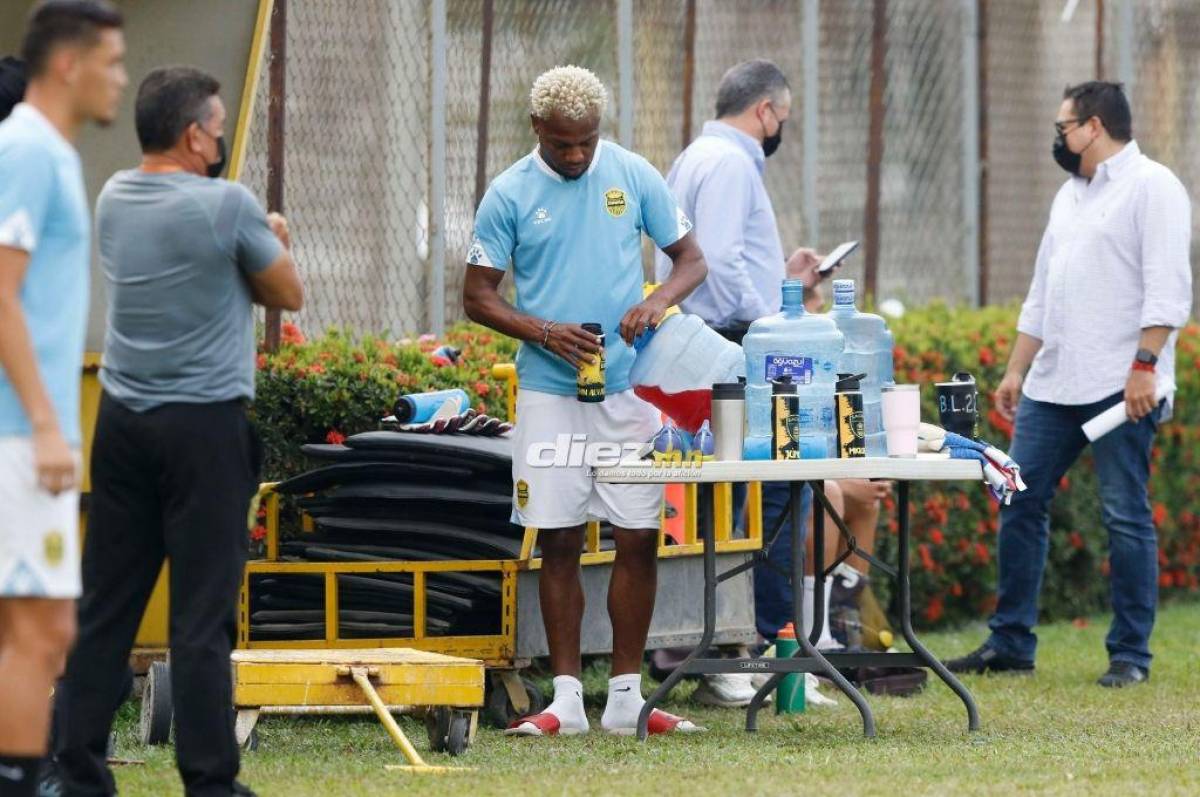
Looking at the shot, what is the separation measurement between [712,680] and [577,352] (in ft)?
5.57

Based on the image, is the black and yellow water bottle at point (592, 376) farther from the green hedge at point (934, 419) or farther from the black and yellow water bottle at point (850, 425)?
the green hedge at point (934, 419)

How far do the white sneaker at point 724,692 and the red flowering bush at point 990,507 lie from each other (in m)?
2.41

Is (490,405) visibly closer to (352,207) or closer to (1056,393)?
(352,207)

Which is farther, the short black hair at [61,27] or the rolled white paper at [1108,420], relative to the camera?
the rolled white paper at [1108,420]

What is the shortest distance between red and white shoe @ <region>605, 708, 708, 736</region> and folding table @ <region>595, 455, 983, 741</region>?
Result: 132 mm

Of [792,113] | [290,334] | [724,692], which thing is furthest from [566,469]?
[792,113]

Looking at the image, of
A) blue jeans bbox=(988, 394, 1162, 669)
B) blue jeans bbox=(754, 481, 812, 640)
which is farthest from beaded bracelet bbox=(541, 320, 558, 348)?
blue jeans bbox=(988, 394, 1162, 669)

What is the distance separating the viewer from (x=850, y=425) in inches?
256


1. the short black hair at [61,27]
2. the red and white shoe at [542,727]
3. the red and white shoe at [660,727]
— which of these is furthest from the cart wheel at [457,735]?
the short black hair at [61,27]

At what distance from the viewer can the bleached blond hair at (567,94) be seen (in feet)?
21.8

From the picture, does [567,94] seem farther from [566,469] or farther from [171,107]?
[171,107]

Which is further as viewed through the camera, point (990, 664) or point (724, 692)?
point (990, 664)

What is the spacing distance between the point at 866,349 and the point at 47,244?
349 cm

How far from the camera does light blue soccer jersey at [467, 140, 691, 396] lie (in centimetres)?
686
